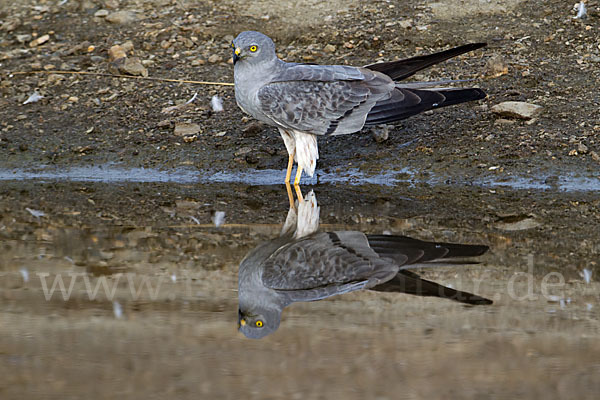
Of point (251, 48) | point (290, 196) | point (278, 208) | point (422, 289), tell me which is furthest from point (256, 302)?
point (251, 48)

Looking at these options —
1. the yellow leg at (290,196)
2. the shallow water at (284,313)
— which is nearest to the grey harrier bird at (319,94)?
the yellow leg at (290,196)

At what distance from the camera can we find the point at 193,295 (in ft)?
11.9

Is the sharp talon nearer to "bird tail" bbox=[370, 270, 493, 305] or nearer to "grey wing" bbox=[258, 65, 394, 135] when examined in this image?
"grey wing" bbox=[258, 65, 394, 135]

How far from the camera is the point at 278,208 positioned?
5.30 metres

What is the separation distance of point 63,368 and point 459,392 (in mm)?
1440

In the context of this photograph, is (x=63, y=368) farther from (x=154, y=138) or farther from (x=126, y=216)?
(x=154, y=138)

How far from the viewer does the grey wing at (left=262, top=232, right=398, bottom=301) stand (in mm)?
3711

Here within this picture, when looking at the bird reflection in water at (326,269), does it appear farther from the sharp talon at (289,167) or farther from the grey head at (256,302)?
the sharp talon at (289,167)

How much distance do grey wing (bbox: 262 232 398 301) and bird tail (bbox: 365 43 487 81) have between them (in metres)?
2.03

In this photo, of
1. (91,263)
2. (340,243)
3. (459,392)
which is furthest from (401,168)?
(459,392)

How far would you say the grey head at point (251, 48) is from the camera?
5621 mm

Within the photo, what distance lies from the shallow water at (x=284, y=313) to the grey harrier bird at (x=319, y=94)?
0.78 m

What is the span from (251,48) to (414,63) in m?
1.27

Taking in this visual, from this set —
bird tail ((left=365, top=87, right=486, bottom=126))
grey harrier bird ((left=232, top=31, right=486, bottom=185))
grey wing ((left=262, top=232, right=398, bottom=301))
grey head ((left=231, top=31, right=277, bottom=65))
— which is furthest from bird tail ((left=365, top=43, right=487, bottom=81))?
grey wing ((left=262, top=232, right=398, bottom=301))
